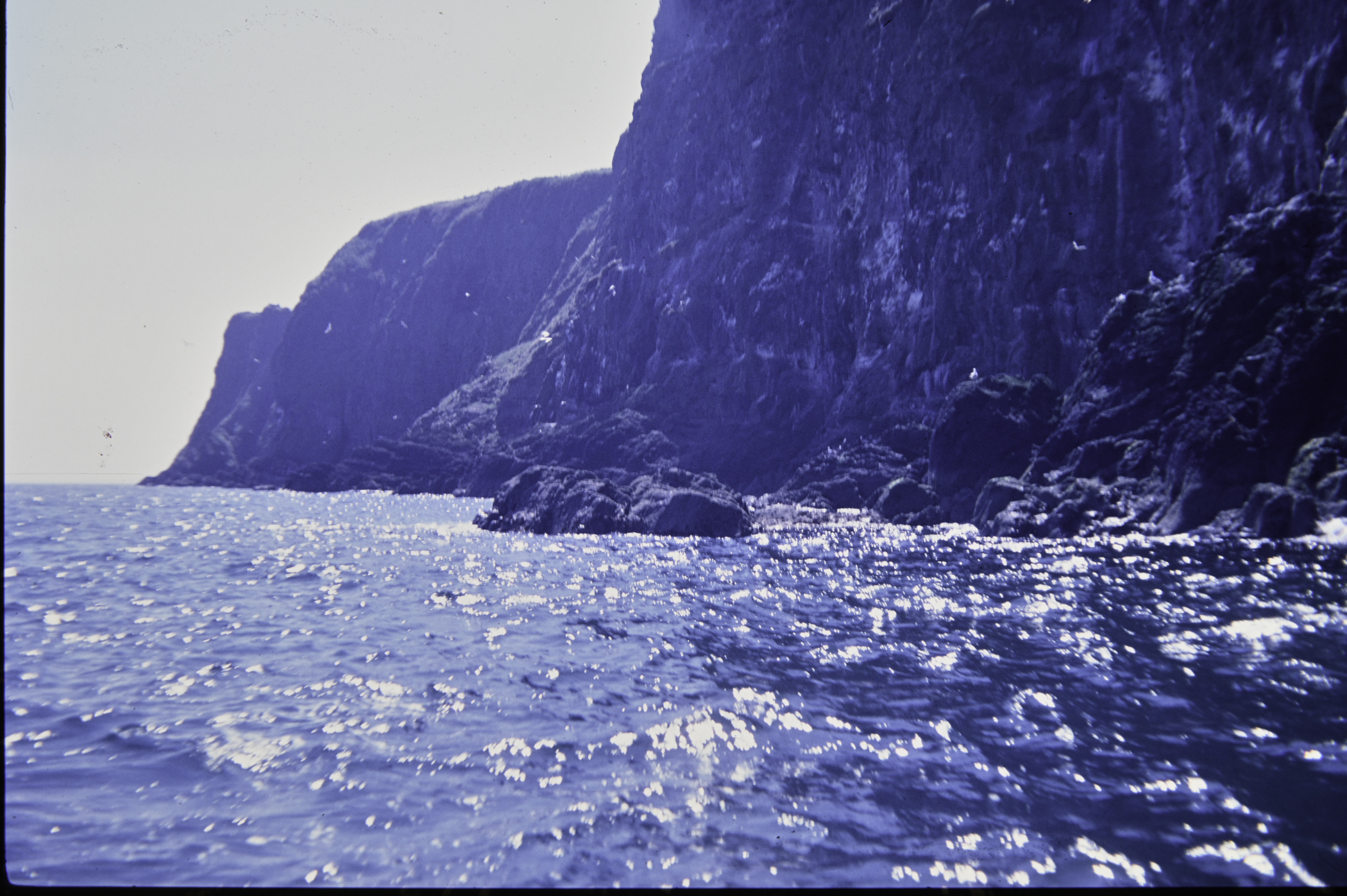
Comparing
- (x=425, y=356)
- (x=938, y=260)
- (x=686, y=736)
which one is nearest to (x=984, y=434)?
(x=938, y=260)

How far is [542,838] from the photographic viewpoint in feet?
25.3

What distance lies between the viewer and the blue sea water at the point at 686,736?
7.25 metres

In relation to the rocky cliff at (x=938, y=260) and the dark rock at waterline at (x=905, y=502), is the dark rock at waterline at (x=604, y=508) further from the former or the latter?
the dark rock at waterline at (x=905, y=502)

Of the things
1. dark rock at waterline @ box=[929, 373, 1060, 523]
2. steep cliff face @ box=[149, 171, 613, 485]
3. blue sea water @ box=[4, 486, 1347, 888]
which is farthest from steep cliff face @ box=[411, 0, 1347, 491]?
steep cliff face @ box=[149, 171, 613, 485]

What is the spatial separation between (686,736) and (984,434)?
151 ft

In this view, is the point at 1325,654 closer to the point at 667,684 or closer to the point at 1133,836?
the point at 1133,836

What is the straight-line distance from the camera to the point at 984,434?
51812 millimetres

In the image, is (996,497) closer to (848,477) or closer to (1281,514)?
(1281,514)

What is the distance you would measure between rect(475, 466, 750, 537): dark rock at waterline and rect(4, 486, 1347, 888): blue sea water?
88.0 feet

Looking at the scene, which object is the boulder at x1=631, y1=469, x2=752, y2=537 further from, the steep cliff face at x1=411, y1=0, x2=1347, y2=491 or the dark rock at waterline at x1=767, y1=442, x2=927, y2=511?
the steep cliff face at x1=411, y1=0, x2=1347, y2=491

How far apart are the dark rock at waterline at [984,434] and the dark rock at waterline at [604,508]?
13.4m

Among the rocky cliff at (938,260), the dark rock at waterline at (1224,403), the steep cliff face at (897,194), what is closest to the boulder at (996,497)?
the rocky cliff at (938,260)

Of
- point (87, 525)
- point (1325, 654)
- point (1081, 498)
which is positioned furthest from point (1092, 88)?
point (87, 525)

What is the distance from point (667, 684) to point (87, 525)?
54.0m
